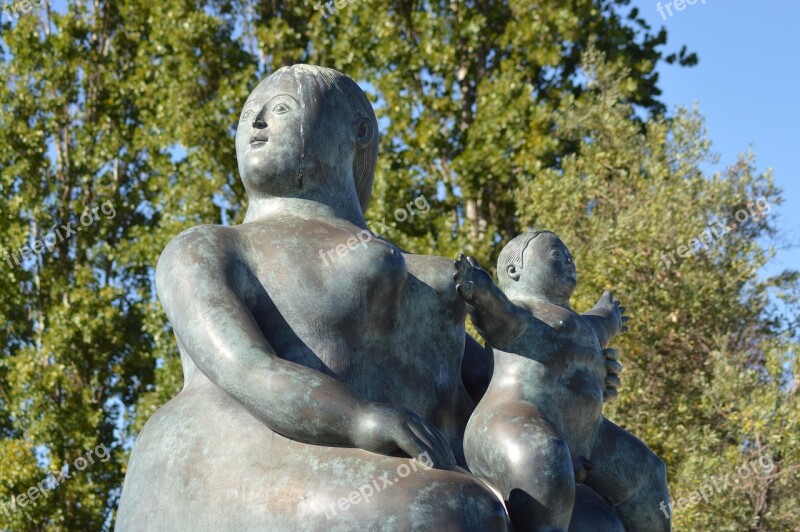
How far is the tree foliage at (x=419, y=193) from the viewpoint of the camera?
52.9 ft

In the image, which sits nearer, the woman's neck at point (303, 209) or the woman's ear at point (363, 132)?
the woman's neck at point (303, 209)

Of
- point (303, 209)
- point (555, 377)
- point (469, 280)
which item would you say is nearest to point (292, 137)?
point (303, 209)

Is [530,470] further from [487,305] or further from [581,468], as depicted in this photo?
[487,305]

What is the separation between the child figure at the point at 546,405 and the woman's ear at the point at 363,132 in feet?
2.09

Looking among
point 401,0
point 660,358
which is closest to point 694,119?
point 660,358

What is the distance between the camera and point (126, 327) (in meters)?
21.0

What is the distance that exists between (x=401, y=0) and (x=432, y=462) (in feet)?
58.9

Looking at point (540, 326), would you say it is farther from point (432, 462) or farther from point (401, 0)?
point (401, 0)

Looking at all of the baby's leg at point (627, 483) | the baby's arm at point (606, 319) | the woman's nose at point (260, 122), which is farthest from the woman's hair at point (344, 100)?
the baby's leg at point (627, 483)

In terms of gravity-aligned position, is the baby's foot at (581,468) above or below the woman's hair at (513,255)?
below

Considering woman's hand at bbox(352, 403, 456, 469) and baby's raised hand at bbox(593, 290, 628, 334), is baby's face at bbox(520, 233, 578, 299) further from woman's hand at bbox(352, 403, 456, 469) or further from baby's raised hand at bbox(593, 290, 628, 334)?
woman's hand at bbox(352, 403, 456, 469)

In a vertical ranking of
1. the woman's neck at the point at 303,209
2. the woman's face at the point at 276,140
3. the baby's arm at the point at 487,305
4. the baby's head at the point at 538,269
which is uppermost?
the woman's face at the point at 276,140

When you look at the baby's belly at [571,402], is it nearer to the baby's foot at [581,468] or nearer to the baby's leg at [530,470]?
the baby's foot at [581,468]

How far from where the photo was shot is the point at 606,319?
4.50 meters
